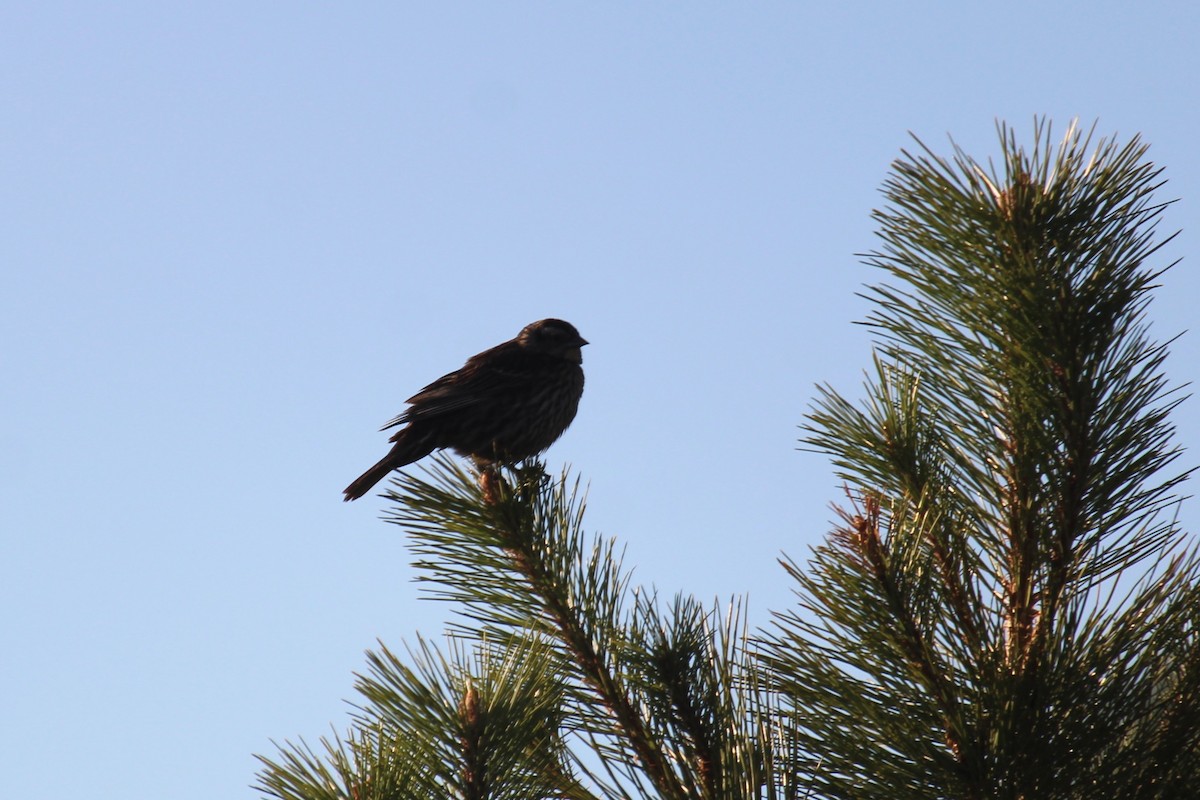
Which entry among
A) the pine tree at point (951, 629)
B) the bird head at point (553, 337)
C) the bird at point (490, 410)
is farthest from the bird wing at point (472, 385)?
the pine tree at point (951, 629)

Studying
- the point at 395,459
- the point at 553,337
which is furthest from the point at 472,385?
the point at 553,337

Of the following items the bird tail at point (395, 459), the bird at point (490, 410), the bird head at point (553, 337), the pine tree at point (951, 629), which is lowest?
the pine tree at point (951, 629)

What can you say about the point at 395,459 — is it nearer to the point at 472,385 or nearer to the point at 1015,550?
the point at 472,385

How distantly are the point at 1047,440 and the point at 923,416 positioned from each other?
289 mm

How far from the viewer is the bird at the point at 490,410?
6.96 m

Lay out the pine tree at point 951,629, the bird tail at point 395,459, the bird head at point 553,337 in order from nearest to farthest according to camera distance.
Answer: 1. the pine tree at point 951,629
2. the bird tail at point 395,459
3. the bird head at point 553,337

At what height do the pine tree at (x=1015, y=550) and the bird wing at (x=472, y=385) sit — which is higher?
the bird wing at (x=472, y=385)

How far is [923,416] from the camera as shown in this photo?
2607mm

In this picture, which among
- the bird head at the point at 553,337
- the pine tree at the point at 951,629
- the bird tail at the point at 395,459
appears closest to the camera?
the pine tree at the point at 951,629

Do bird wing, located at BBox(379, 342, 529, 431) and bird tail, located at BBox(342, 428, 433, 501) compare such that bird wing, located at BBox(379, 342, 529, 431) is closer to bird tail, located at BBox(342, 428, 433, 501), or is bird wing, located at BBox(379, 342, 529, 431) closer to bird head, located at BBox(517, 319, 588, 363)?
bird tail, located at BBox(342, 428, 433, 501)

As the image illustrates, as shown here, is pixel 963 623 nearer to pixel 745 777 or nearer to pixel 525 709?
pixel 745 777

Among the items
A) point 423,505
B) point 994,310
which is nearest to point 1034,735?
point 994,310

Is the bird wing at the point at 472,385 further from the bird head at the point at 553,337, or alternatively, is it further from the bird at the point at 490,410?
the bird head at the point at 553,337

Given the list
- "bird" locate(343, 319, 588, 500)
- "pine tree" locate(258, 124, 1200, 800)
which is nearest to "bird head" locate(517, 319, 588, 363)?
"bird" locate(343, 319, 588, 500)
